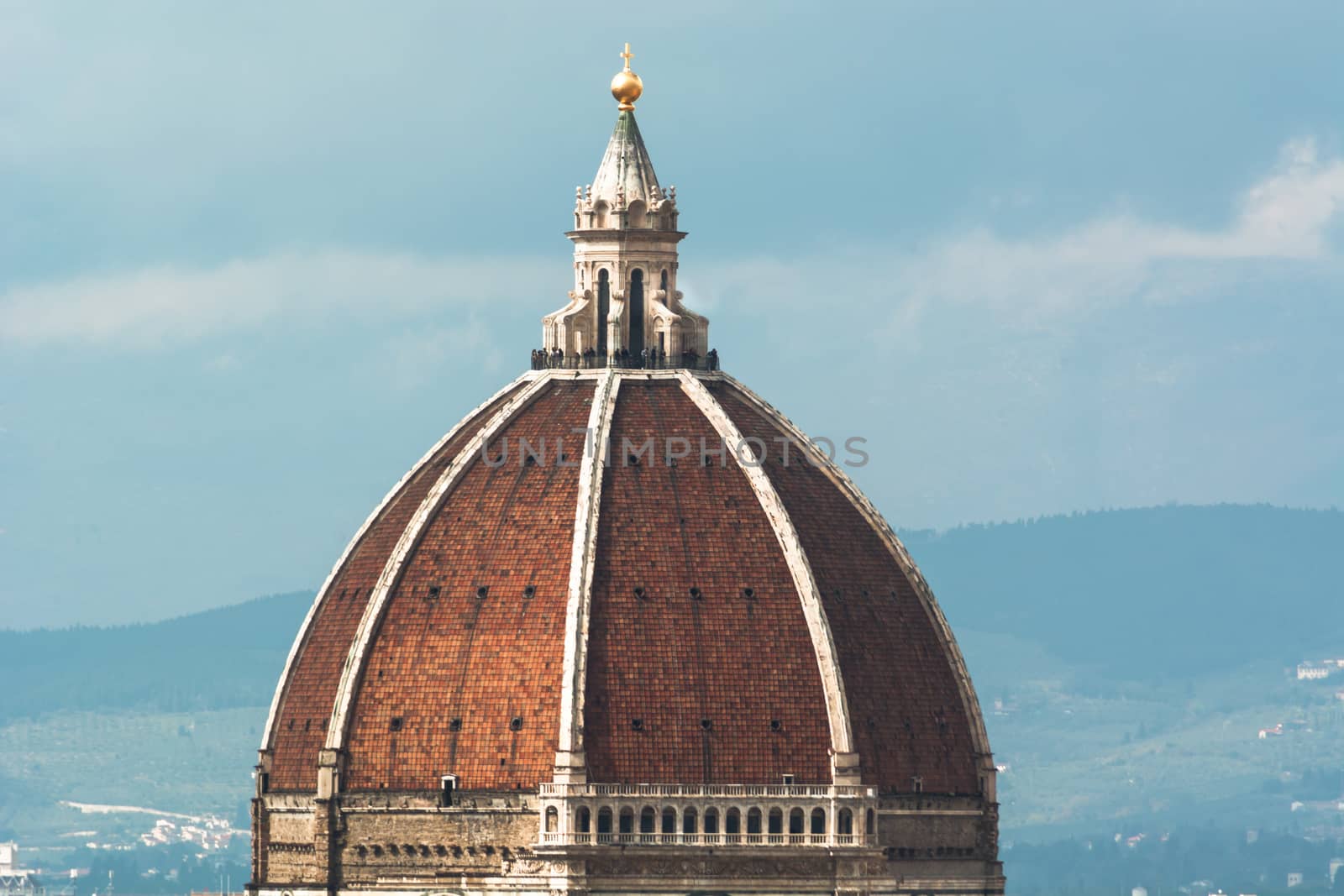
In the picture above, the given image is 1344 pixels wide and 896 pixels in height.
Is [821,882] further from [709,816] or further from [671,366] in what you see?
[671,366]

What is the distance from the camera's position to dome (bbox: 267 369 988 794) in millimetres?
119875

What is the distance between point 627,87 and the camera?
129 metres

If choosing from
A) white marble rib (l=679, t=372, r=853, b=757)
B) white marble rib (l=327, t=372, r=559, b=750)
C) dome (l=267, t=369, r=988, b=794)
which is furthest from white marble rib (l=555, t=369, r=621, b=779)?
white marble rib (l=679, t=372, r=853, b=757)

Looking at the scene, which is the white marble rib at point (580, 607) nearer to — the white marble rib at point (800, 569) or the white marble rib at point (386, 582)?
the white marble rib at point (386, 582)

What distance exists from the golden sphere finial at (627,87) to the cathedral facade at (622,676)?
3.34 m

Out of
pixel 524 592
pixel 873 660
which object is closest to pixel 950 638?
pixel 873 660

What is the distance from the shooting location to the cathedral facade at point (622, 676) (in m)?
119

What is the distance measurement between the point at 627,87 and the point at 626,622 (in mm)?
16929

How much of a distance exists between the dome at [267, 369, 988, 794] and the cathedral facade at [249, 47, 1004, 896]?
0.26 ft

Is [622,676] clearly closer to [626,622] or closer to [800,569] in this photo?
[626,622]

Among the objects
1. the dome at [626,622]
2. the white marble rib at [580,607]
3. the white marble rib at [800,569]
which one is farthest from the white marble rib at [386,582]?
the white marble rib at [800,569]

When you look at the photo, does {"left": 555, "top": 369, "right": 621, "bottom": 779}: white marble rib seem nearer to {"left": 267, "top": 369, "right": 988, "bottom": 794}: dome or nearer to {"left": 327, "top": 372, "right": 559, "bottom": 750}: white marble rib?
{"left": 267, "top": 369, "right": 988, "bottom": 794}: dome

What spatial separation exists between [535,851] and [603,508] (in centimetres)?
953

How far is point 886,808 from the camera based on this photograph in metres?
122
